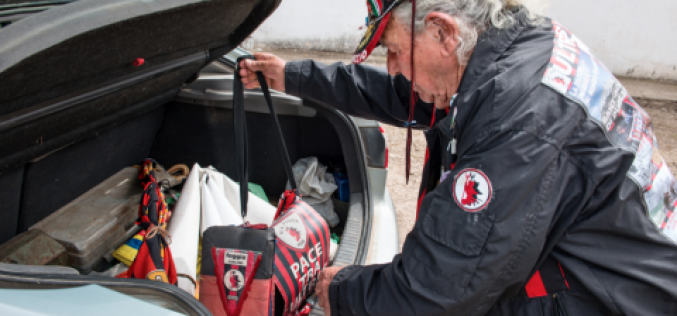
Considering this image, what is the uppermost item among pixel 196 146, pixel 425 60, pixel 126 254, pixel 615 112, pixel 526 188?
pixel 425 60

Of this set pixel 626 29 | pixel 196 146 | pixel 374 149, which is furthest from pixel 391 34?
pixel 626 29

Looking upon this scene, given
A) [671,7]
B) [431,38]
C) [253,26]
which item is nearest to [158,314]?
[431,38]

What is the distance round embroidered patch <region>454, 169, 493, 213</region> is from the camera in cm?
101

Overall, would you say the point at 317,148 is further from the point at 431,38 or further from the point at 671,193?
the point at 671,193

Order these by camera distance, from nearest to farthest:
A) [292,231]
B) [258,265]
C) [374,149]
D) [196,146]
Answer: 1. [258,265]
2. [292,231]
3. [374,149]
4. [196,146]

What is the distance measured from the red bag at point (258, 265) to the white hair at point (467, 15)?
30.5 inches

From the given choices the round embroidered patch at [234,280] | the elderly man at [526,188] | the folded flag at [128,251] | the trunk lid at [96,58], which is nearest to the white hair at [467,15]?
the elderly man at [526,188]

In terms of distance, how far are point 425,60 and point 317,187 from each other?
1186mm

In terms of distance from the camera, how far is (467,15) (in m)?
1.15

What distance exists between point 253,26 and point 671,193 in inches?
56.5

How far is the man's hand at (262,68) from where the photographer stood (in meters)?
1.77

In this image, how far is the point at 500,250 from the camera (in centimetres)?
101

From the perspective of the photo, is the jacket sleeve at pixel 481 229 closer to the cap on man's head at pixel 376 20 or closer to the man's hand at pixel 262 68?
the cap on man's head at pixel 376 20

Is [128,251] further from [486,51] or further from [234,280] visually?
[486,51]
